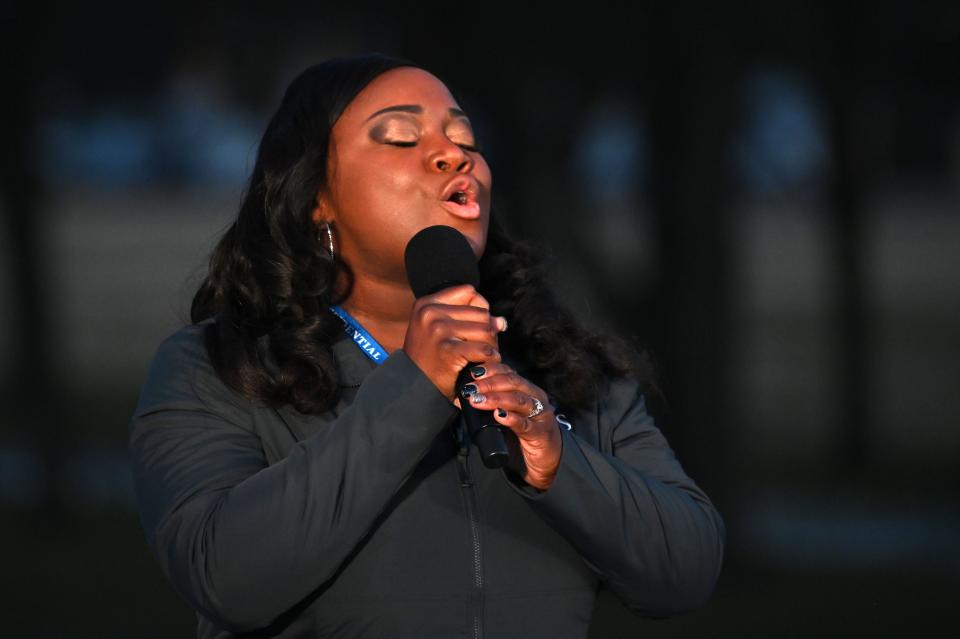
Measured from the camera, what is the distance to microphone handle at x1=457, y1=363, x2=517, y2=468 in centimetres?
152

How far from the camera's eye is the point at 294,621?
1.78 meters

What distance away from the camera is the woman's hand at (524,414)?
1620 mm

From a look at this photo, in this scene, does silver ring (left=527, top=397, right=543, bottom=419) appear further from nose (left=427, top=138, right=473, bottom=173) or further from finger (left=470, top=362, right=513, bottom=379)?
nose (left=427, top=138, right=473, bottom=173)

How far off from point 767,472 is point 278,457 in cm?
492

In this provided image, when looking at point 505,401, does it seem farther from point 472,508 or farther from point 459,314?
point 472,508

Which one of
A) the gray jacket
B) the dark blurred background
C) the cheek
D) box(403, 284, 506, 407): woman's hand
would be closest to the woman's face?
the cheek

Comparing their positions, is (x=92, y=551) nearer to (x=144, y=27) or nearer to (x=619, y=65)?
(x=144, y=27)

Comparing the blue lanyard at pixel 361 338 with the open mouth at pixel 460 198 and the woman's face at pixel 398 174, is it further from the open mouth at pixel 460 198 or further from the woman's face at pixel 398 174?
the open mouth at pixel 460 198

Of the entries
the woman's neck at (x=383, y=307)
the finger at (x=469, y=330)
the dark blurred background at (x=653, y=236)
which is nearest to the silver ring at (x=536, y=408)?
the finger at (x=469, y=330)

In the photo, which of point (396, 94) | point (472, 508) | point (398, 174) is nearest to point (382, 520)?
point (472, 508)

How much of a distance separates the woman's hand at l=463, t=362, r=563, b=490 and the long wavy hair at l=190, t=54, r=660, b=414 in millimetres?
299

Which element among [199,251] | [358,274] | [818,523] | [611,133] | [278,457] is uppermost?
[358,274]

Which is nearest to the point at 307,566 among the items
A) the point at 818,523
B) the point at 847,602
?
the point at 847,602

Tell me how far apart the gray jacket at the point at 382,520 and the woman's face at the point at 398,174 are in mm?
177
